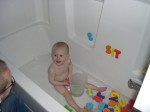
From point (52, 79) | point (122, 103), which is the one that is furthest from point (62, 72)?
point (122, 103)

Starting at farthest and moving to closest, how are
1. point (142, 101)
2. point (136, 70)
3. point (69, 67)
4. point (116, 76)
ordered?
point (69, 67) < point (116, 76) < point (136, 70) < point (142, 101)

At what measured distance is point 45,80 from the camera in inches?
57.4

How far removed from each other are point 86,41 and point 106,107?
0.46 meters

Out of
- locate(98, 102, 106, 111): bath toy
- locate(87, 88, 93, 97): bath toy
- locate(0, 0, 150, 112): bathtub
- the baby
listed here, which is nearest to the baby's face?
the baby

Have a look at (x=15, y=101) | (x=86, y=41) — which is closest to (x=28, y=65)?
(x=86, y=41)

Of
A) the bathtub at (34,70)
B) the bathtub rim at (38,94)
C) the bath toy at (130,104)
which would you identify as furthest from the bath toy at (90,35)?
the bathtub rim at (38,94)

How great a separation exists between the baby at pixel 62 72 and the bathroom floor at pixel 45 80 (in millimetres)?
41

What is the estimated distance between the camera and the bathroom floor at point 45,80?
52.9 inches

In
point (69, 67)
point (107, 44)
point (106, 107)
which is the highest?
point (107, 44)

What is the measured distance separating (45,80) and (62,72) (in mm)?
150

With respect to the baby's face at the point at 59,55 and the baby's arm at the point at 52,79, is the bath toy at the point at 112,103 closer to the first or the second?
the baby's arm at the point at 52,79

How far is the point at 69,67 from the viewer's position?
1.43 metres

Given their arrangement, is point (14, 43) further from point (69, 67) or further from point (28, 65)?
point (69, 67)

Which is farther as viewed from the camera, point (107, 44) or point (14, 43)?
point (14, 43)
